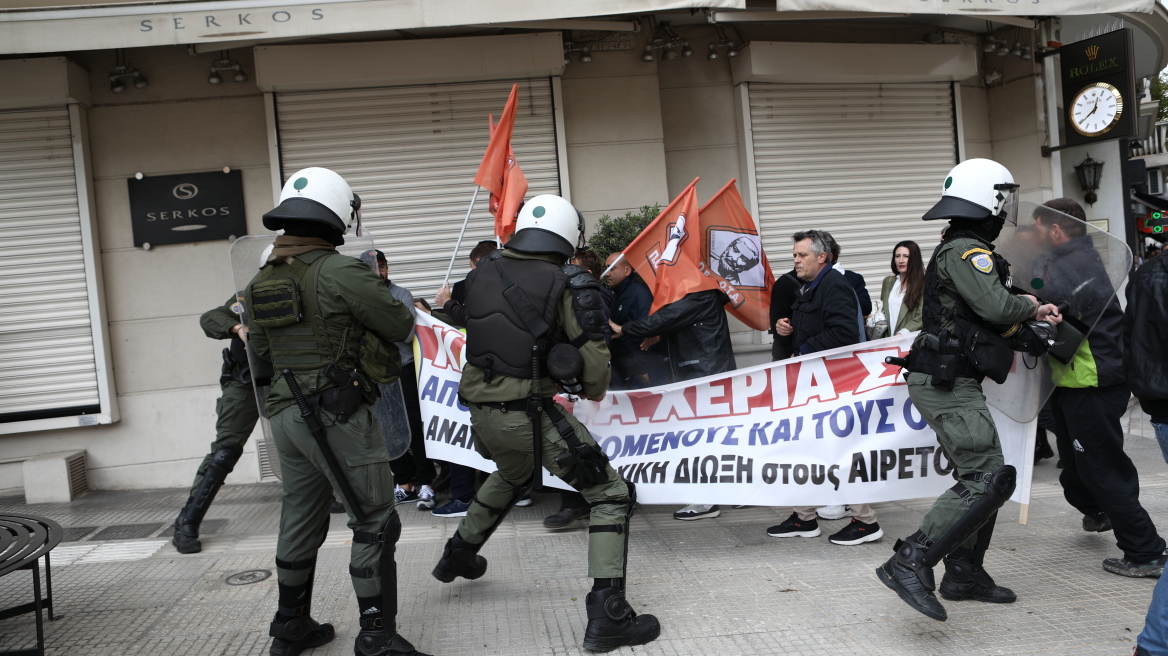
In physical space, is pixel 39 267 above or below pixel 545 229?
above

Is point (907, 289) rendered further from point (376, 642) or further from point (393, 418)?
point (376, 642)

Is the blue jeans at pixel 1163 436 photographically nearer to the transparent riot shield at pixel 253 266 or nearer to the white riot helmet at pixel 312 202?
the white riot helmet at pixel 312 202

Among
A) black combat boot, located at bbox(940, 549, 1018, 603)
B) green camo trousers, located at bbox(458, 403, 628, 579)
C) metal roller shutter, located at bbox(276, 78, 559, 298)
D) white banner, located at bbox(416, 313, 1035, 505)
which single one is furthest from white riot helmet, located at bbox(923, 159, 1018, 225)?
metal roller shutter, located at bbox(276, 78, 559, 298)

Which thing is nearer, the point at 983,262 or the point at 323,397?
the point at 323,397

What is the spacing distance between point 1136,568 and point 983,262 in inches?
75.3

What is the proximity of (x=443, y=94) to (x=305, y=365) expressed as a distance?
4.60 metres

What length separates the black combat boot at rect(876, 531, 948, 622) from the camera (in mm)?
3490

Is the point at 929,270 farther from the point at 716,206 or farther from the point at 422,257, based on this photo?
the point at 422,257

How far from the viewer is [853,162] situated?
845 centimetres

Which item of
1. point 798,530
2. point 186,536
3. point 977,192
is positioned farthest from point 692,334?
point 186,536

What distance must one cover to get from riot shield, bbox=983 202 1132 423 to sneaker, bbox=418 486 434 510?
3884mm

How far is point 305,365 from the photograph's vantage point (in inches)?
136

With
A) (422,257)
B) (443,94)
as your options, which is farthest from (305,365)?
(443,94)

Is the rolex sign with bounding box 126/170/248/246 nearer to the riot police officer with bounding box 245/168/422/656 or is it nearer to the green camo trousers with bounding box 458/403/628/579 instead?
the riot police officer with bounding box 245/168/422/656
